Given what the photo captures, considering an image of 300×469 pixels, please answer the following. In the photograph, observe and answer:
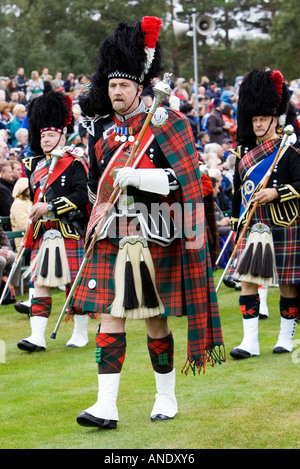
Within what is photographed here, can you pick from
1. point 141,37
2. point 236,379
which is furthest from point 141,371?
point 141,37

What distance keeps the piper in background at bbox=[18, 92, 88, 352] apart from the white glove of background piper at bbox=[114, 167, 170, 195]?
2.44 m

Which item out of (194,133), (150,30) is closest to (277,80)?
(150,30)

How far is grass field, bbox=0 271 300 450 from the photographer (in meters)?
4.28

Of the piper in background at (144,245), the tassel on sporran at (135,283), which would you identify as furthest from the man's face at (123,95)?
the tassel on sporran at (135,283)

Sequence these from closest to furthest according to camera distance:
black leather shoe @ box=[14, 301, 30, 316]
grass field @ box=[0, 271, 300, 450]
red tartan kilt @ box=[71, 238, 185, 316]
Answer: grass field @ box=[0, 271, 300, 450], red tartan kilt @ box=[71, 238, 185, 316], black leather shoe @ box=[14, 301, 30, 316]

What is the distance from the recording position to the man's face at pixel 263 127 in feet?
20.8

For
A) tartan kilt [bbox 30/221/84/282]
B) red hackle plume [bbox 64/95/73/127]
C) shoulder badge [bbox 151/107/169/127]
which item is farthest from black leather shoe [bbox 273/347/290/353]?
shoulder badge [bbox 151/107/169/127]

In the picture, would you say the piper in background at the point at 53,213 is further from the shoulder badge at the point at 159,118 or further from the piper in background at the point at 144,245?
the shoulder badge at the point at 159,118

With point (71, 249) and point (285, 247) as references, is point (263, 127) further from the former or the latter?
point (71, 249)

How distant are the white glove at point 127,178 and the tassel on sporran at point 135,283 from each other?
1.09 ft

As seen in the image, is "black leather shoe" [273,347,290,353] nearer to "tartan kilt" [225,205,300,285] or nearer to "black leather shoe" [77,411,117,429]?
"tartan kilt" [225,205,300,285]

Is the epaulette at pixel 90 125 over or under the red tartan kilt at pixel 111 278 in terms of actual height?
over

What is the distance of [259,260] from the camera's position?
6.28 metres

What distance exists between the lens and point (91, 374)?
5957mm
